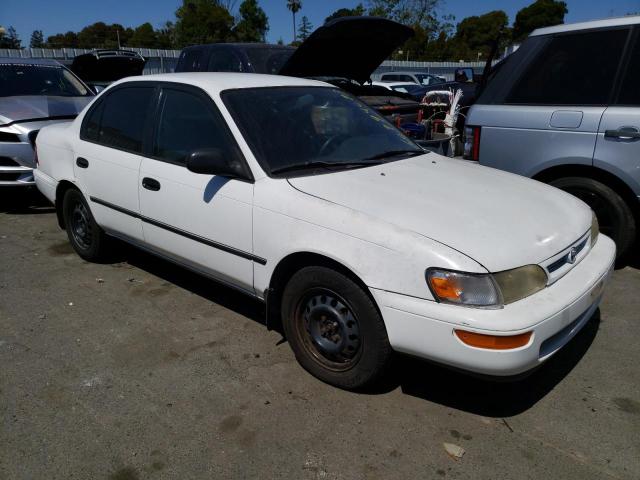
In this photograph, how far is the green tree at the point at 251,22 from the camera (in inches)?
2194

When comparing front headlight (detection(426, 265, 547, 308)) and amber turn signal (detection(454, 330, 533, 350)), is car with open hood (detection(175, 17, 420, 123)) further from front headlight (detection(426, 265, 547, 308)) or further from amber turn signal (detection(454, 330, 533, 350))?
amber turn signal (detection(454, 330, 533, 350))

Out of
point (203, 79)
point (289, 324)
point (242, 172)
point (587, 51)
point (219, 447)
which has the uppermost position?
point (587, 51)

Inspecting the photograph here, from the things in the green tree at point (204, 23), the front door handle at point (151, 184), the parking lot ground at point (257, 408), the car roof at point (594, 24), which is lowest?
the parking lot ground at point (257, 408)

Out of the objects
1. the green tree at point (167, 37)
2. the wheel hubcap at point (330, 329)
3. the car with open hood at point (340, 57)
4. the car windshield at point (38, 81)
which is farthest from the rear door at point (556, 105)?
the green tree at point (167, 37)

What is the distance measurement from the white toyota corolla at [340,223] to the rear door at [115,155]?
0.01 meters

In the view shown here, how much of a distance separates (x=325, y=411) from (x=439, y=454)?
24.0 inches

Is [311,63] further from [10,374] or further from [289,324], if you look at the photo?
[10,374]

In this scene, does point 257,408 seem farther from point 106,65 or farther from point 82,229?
point 106,65

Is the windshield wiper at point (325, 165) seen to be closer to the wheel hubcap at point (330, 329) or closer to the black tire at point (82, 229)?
the wheel hubcap at point (330, 329)

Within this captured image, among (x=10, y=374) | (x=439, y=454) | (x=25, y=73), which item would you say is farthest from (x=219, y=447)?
(x=25, y=73)

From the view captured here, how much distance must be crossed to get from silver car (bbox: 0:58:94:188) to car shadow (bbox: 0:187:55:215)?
295mm

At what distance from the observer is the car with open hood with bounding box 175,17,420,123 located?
238 inches

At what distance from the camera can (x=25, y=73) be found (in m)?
7.31

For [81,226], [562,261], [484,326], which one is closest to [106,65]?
[81,226]
